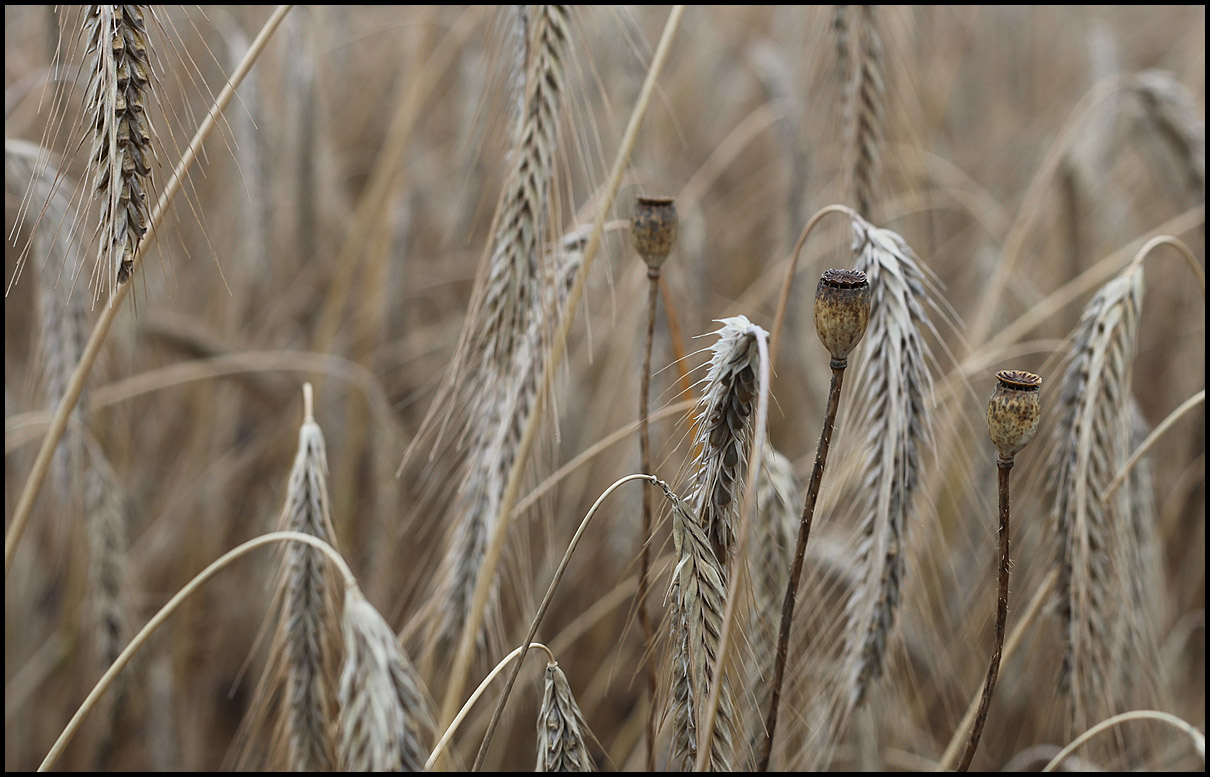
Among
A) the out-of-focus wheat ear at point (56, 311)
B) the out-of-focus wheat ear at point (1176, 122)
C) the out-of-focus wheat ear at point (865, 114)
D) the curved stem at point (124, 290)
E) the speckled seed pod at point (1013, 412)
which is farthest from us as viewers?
the out-of-focus wheat ear at point (1176, 122)

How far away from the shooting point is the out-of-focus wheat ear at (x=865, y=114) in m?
1.25

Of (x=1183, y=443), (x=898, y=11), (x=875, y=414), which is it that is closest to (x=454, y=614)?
(x=875, y=414)

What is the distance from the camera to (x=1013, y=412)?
642mm

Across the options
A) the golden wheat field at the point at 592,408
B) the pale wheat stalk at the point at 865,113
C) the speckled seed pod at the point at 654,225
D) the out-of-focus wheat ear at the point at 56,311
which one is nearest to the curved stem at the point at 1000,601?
the golden wheat field at the point at 592,408

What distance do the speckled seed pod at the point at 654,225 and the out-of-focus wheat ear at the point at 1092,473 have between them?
0.49 metres

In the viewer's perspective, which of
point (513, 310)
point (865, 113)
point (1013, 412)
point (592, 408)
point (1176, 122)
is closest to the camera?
point (1013, 412)

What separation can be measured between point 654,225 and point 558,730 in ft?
1.55

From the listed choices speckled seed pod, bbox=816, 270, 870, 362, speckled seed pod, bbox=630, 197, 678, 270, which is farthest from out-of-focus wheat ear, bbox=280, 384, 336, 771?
speckled seed pod, bbox=816, 270, 870, 362

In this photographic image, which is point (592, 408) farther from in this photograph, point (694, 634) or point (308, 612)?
point (694, 634)

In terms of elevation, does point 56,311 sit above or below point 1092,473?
above

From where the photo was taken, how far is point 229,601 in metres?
1.86

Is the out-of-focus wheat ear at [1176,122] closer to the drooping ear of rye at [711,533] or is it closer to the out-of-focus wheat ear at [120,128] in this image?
the drooping ear of rye at [711,533]

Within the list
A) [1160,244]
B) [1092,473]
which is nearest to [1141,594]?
[1092,473]

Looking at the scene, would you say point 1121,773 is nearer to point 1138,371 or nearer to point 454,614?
point 454,614
